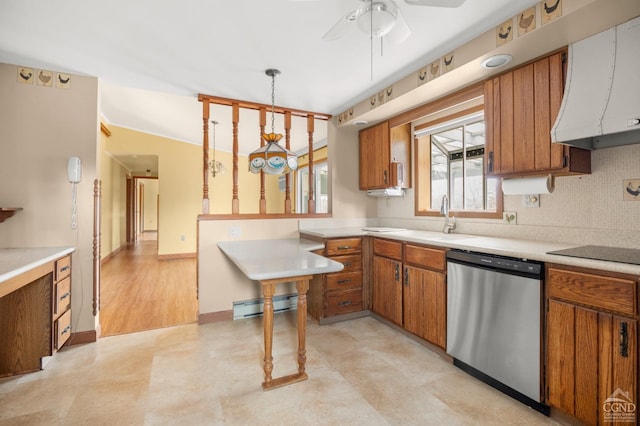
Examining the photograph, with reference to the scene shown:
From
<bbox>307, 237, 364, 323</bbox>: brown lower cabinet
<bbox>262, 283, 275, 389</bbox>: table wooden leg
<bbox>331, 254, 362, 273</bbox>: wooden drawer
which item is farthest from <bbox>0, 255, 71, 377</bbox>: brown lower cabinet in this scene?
<bbox>331, 254, 362, 273</bbox>: wooden drawer

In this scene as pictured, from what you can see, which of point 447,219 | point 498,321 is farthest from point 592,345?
point 447,219

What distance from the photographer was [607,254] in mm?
1650

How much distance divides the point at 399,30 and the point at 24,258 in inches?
113

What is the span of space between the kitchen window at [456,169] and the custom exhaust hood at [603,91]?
0.88 m

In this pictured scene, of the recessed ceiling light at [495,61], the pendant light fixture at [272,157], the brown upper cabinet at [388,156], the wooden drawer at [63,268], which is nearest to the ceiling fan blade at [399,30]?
the recessed ceiling light at [495,61]

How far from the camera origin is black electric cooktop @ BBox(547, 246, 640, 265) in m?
1.50

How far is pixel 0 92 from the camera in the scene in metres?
2.56

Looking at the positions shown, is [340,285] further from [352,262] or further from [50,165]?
[50,165]

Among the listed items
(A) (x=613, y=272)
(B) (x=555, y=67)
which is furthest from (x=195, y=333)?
(B) (x=555, y=67)

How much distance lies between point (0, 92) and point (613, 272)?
444 cm

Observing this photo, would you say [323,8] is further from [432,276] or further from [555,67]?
[432,276]

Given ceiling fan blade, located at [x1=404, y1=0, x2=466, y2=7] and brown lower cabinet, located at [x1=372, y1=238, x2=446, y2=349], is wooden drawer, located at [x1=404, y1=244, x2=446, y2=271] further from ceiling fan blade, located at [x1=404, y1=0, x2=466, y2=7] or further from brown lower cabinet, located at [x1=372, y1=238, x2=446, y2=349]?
ceiling fan blade, located at [x1=404, y1=0, x2=466, y2=7]

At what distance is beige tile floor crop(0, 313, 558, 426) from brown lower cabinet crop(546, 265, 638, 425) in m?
0.28

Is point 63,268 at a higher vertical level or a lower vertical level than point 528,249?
lower
